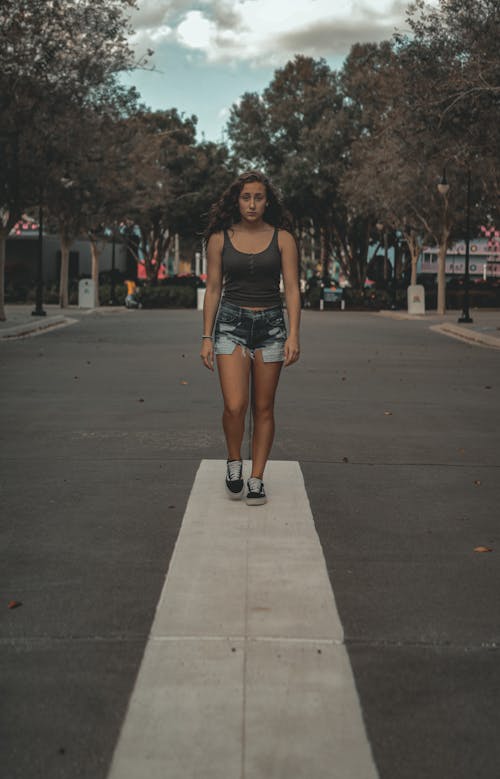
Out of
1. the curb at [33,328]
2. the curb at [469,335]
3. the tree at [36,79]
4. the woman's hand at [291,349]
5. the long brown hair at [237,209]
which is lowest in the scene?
the curb at [33,328]

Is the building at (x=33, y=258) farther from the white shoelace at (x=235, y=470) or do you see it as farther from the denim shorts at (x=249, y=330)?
the denim shorts at (x=249, y=330)

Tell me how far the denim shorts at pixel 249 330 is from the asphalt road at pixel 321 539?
0.99 m

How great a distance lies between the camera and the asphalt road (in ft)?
12.0

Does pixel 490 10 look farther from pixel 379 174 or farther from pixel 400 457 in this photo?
pixel 400 457

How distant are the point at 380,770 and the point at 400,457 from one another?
5.96 m

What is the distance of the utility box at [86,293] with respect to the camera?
163 feet

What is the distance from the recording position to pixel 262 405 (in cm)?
683

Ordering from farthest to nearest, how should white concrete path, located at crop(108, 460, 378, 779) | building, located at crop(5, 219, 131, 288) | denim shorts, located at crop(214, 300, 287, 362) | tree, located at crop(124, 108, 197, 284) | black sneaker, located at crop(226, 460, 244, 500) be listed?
building, located at crop(5, 219, 131, 288), tree, located at crop(124, 108, 197, 284), black sneaker, located at crop(226, 460, 244, 500), denim shorts, located at crop(214, 300, 287, 362), white concrete path, located at crop(108, 460, 378, 779)

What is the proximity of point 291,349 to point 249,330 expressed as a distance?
0.86 feet

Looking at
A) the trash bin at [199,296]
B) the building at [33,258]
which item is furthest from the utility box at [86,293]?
the building at [33,258]

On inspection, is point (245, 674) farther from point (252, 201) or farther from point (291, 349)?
point (252, 201)

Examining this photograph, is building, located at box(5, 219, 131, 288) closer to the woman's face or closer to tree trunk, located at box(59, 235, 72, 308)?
tree trunk, located at box(59, 235, 72, 308)

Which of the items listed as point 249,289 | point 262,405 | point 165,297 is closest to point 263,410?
point 262,405

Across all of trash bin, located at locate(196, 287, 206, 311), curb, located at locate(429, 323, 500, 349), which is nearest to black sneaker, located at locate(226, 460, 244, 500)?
curb, located at locate(429, 323, 500, 349)
